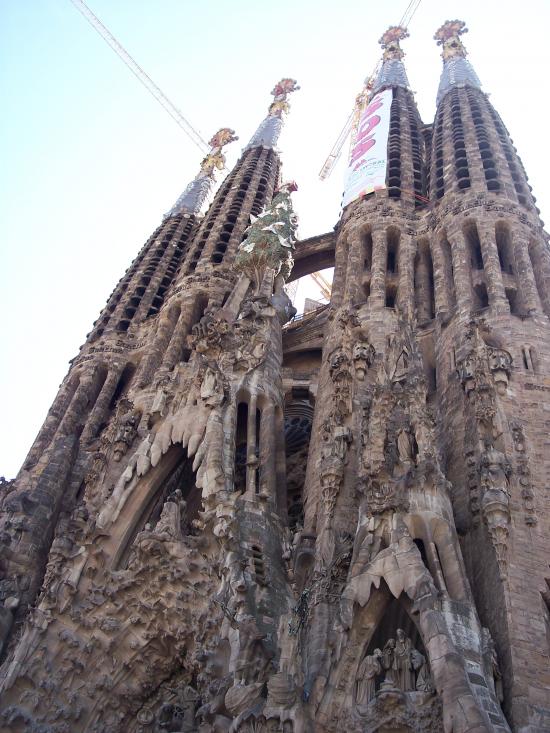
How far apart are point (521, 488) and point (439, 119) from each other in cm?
2126

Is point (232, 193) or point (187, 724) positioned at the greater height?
point (232, 193)

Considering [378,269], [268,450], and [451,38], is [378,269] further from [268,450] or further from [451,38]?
[451,38]

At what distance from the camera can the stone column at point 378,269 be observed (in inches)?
925

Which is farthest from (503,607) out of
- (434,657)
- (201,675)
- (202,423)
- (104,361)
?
(104,361)

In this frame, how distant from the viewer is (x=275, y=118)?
46.1m

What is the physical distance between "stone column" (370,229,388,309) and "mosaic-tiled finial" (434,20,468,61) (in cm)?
1607

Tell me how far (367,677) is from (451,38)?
116 feet

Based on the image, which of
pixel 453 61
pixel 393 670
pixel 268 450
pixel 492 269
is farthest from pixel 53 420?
pixel 453 61

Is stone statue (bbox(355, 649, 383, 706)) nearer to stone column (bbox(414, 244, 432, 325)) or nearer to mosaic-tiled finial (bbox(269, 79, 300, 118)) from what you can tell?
stone column (bbox(414, 244, 432, 325))

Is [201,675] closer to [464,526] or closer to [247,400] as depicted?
[464,526]

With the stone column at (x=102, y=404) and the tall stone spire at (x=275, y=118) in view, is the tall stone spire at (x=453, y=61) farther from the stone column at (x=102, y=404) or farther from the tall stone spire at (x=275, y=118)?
the stone column at (x=102, y=404)

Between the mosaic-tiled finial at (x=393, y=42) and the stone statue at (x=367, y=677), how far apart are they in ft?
119

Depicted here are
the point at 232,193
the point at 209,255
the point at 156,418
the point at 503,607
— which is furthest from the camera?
the point at 232,193

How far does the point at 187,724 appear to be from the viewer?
15.3 metres
